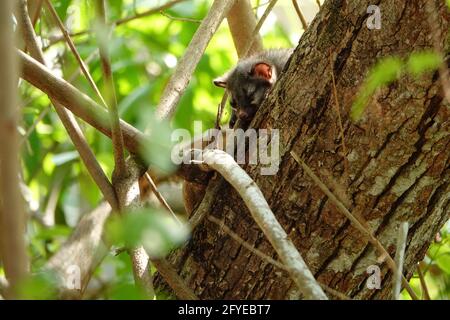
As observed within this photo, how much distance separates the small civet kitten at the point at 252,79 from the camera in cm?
453

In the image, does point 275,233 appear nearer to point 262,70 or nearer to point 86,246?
point 86,246

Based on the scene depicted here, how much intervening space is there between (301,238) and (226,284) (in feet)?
1.11

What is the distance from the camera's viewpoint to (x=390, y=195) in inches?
95.7

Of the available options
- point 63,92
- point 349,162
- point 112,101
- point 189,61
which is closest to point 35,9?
point 189,61

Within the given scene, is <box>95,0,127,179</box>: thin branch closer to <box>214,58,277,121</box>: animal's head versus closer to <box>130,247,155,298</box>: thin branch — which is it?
<box>130,247,155,298</box>: thin branch

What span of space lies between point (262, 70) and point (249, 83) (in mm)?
129

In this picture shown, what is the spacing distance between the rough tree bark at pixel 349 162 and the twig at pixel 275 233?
41cm

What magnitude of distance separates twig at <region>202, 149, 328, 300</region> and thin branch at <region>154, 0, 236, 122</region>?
0.95 m

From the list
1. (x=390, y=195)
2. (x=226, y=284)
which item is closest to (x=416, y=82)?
(x=390, y=195)

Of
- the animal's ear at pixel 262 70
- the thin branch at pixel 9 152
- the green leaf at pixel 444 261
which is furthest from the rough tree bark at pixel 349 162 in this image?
the animal's ear at pixel 262 70

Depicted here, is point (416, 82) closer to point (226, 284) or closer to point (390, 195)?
point (390, 195)

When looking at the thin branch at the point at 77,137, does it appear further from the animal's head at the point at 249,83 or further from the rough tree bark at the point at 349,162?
the animal's head at the point at 249,83

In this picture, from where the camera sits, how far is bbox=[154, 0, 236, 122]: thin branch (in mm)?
3124

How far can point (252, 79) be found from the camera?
460 cm
